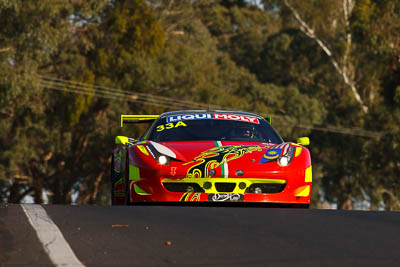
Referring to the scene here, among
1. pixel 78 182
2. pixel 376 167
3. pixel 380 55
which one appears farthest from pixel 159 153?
pixel 78 182

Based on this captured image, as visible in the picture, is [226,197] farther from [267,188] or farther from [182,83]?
[182,83]

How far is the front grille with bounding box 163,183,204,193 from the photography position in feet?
30.4

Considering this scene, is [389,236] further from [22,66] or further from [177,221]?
[22,66]

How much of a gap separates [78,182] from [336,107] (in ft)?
50.3

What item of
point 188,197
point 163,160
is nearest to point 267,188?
point 188,197

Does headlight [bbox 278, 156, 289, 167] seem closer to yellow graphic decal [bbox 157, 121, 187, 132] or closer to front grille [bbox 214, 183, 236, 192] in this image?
front grille [bbox 214, 183, 236, 192]

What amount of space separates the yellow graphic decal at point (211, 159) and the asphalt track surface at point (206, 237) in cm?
111

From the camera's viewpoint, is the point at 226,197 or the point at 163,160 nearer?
the point at 226,197

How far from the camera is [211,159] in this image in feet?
30.6

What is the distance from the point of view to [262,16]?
60.3 meters

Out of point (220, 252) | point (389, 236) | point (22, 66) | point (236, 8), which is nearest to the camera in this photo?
point (220, 252)

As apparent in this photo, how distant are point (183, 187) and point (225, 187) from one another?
0.43 metres

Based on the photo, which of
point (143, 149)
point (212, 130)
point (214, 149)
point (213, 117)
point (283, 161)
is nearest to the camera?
point (283, 161)

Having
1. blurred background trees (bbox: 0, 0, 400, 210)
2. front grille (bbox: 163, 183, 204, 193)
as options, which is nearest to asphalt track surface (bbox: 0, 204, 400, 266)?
front grille (bbox: 163, 183, 204, 193)
